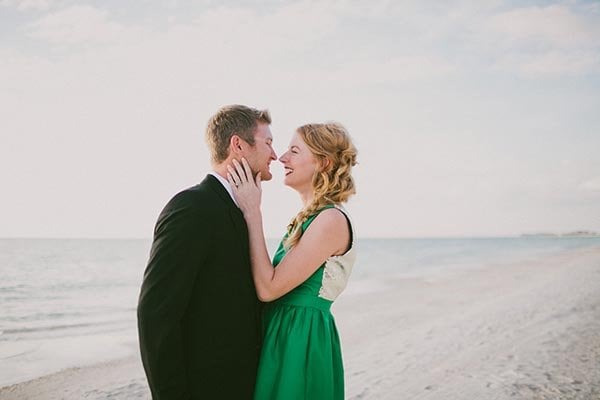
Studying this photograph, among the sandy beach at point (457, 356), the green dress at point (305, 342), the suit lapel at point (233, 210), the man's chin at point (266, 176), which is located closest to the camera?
the suit lapel at point (233, 210)

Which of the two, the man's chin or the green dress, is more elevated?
the man's chin

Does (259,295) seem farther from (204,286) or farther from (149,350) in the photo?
(149,350)

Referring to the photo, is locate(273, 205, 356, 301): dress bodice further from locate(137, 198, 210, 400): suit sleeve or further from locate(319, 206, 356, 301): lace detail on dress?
locate(137, 198, 210, 400): suit sleeve

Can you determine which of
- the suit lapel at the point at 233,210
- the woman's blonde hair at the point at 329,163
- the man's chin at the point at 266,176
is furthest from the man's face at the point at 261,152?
the woman's blonde hair at the point at 329,163

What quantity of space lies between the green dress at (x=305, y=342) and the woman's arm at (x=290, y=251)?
13 centimetres

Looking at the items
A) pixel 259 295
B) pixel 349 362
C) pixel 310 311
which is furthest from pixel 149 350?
pixel 349 362

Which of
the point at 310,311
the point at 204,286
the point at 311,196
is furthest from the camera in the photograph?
the point at 311,196

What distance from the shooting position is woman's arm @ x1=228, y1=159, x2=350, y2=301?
108 inches

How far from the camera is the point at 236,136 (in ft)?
9.29

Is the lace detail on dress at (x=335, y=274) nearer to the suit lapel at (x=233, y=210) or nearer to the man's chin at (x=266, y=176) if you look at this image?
the man's chin at (x=266, y=176)

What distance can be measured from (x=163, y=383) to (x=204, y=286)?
18.9 inches

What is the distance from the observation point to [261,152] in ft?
9.72

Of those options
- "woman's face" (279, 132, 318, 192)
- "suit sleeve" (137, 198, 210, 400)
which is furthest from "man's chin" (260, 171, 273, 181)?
"suit sleeve" (137, 198, 210, 400)

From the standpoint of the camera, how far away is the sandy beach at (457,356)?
237 inches
